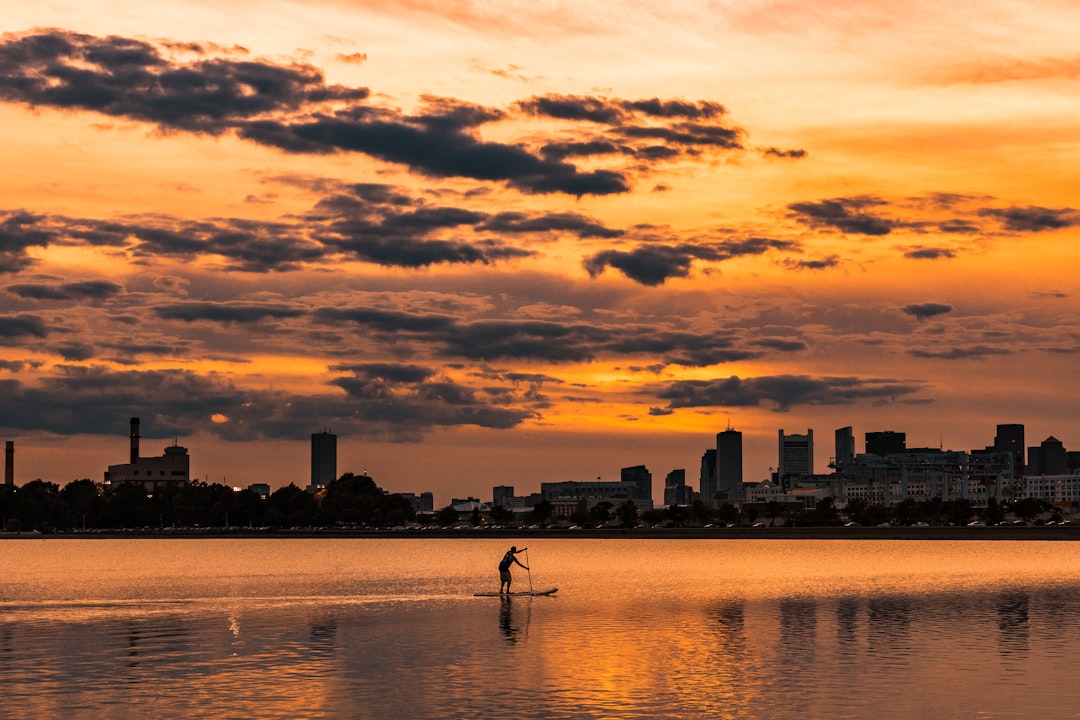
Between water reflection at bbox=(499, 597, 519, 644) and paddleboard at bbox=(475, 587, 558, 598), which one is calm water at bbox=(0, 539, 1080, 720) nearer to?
water reflection at bbox=(499, 597, 519, 644)

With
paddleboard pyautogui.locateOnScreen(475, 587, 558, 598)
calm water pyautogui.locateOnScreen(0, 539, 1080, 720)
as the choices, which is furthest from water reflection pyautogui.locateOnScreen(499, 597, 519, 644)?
paddleboard pyautogui.locateOnScreen(475, 587, 558, 598)

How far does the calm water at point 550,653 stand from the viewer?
4494 centimetres

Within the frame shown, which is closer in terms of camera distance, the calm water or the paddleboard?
the calm water

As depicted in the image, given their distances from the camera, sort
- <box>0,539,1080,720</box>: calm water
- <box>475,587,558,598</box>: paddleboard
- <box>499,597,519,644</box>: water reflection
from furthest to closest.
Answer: <box>475,587,558,598</box>: paddleboard < <box>499,597,519,644</box>: water reflection < <box>0,539,1080,720</box>: calm water

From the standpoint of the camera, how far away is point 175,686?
164 feet

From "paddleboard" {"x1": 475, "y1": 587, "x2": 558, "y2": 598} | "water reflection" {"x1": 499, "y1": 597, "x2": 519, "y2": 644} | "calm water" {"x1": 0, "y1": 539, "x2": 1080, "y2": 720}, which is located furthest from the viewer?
"paddleboard" {"x1": 475, "y1": 587, "x2": 558, "y2": 598}

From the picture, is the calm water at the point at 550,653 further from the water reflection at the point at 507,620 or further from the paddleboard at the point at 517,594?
the paddleboard at the point at 517,594

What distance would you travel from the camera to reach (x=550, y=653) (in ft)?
195

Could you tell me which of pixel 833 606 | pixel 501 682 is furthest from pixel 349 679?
pixel 833 606

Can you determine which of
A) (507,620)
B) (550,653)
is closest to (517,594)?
(507,620)

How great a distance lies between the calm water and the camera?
44.9 m

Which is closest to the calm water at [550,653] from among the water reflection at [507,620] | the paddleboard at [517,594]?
the water reflection at [507,620]

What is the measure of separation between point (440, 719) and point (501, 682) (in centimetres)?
845

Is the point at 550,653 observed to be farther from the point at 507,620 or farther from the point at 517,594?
the point at 517,594
